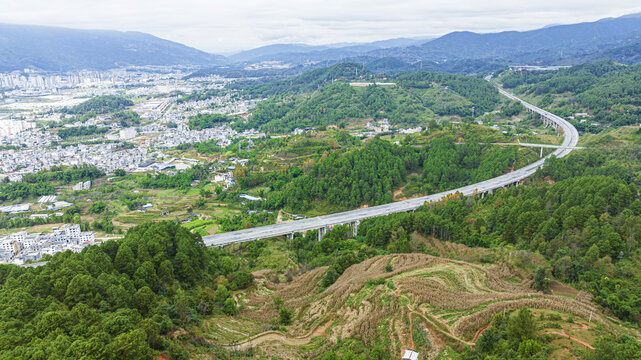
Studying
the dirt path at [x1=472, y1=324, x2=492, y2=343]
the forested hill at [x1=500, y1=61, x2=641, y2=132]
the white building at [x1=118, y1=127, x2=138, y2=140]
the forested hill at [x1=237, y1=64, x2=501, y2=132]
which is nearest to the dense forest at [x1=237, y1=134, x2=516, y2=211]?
the forested hill at [x1=500, y1=61, x2=641, y2=132]

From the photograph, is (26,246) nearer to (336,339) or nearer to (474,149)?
(336,339)

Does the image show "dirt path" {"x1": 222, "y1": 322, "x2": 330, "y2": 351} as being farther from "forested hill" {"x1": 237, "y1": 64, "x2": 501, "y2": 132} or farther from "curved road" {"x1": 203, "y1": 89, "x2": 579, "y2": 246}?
"forested hill" {"x1": 237, "y1": 64, "x2": 501, "y2": 132}

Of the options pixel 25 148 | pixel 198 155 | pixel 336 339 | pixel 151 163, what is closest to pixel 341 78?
pixel 198 155

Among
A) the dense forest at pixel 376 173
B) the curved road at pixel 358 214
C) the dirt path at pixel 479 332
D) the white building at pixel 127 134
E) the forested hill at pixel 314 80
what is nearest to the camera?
the dirt path at pixel 479 332

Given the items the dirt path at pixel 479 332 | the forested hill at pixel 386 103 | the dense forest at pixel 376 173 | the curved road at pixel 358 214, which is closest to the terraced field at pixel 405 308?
the dirt path at pixel 479 332

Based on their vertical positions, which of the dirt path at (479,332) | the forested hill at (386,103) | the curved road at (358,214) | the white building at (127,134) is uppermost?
the forested hill at (386,103)

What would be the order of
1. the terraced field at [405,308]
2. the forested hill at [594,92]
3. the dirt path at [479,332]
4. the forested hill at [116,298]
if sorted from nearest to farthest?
the forested hill at [116,298] < the dirt path at [479,332] < the terraced field at [405,308] < the forested hill at [594,92]

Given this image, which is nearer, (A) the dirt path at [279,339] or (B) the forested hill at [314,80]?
(A) the dirt path at [279,339]

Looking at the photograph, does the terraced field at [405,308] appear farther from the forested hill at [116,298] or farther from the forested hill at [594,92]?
the forested hill at [594,92]
